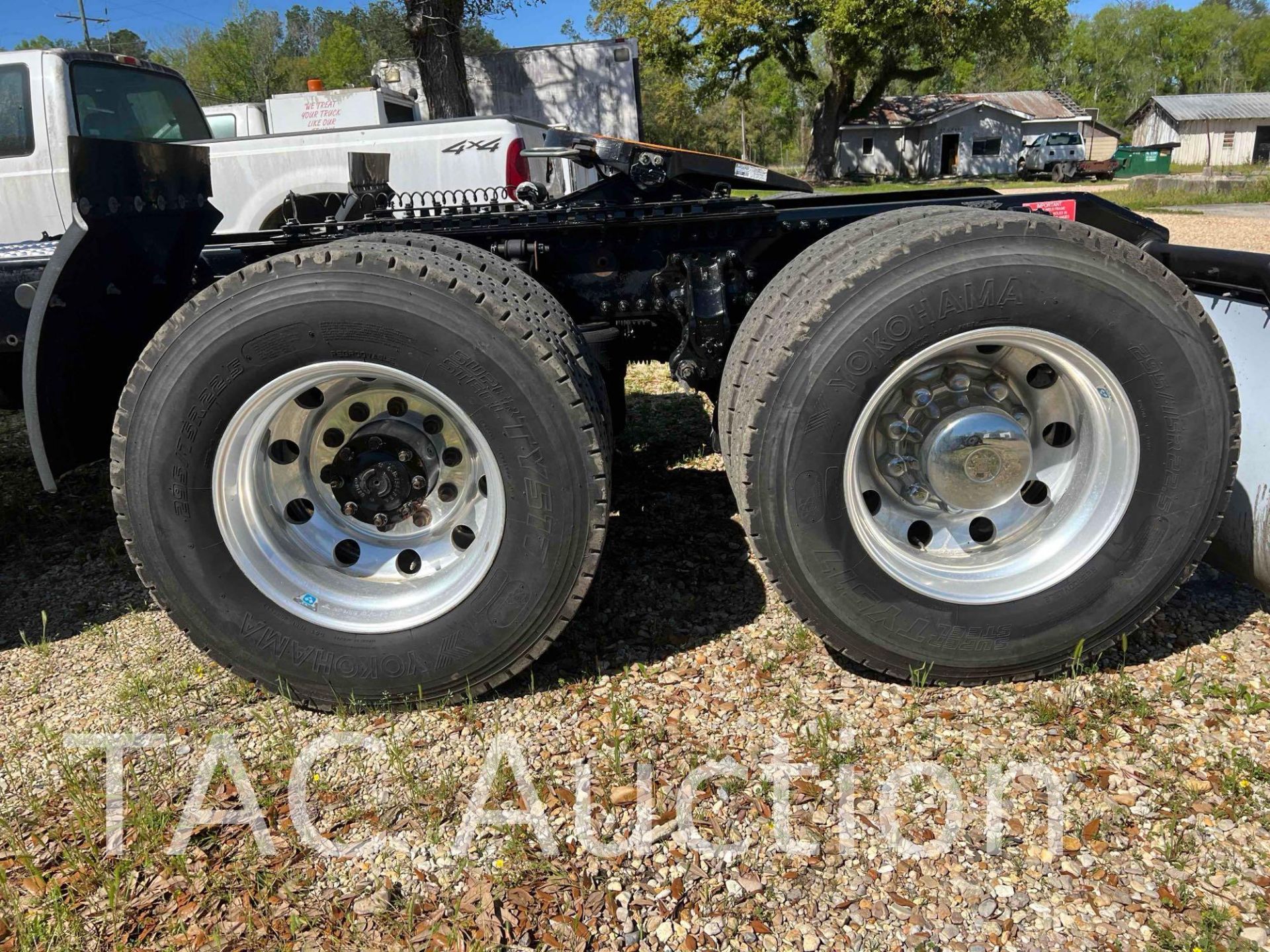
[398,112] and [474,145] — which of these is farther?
[398,112]

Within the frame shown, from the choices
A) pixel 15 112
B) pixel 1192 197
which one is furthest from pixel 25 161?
pixel 1192 197

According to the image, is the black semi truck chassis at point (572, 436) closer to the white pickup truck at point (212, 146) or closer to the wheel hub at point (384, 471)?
the wheel hub at point (384, 471)

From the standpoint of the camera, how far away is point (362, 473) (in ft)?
8.84

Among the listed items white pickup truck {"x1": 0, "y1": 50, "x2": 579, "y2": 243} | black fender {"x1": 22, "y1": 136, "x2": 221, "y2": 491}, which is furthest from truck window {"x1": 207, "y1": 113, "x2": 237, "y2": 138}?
black fender {"x1": 22, "y1": 136, "x2": 221, "y2": 491}

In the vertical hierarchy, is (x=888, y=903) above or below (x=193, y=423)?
below

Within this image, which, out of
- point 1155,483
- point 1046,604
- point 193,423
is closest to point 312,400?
point 193,423

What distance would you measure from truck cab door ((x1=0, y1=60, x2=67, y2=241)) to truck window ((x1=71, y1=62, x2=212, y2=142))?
0.86 ft

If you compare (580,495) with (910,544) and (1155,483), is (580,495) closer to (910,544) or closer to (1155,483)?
(910,544)

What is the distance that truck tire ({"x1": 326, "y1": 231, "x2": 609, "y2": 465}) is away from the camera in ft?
8.20

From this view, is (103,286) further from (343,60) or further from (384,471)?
(343,60)

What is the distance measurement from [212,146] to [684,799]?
8.23m

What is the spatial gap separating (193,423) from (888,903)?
214 centimetres

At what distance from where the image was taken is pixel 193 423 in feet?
7.98

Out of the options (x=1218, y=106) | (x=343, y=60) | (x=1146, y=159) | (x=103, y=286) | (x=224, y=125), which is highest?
(x=343, y=60)
